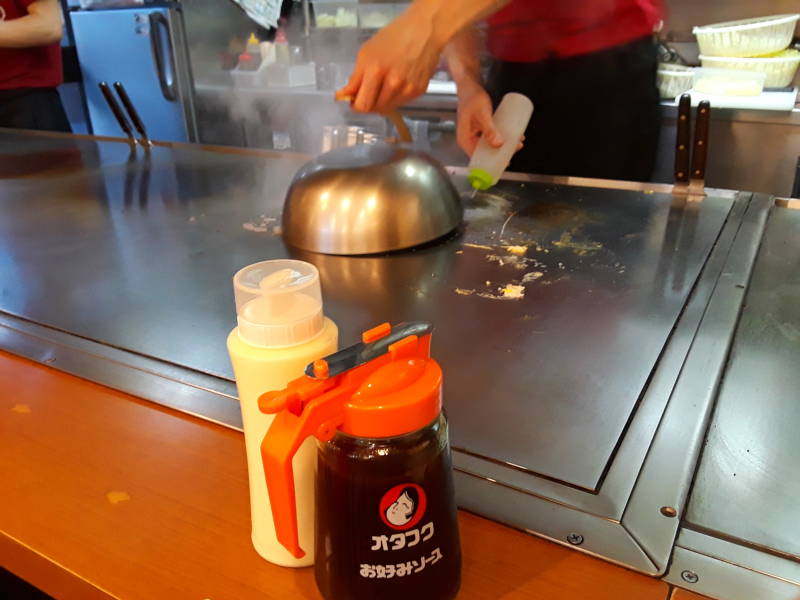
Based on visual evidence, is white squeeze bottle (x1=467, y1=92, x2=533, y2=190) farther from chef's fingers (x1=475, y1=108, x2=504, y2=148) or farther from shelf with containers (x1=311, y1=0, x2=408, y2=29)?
shelf with containers (x1=311, y1=0, x2=408, y2=29)

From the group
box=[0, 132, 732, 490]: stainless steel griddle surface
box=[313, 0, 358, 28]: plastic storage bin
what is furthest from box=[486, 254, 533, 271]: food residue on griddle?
box=[313, 0, 358, 28]: plastic storage bin

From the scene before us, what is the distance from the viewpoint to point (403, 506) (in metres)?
0.34

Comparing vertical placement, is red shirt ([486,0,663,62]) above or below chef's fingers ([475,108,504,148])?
above

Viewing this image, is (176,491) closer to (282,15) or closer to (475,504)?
(475,504)

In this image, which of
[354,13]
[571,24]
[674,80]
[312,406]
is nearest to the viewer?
[312,406]

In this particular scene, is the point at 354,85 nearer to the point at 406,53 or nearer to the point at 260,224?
the point at 406,53

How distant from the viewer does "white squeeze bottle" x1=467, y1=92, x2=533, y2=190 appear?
1.11m

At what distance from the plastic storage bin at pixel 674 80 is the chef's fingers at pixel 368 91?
4.78ft

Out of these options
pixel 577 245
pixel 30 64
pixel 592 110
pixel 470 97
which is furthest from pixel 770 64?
pixel 30 64

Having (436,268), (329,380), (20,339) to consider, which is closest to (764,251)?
(436,268)

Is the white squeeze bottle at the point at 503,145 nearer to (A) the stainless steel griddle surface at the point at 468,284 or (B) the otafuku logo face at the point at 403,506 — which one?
(A) the stainless steel griddle surface at the point at 468,284

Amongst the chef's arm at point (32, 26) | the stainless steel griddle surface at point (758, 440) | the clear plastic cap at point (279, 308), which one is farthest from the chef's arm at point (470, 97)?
the chef's arm at point (32, 26)

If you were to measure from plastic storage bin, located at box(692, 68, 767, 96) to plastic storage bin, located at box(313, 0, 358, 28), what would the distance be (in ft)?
4.62

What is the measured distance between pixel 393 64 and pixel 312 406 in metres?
0.68
